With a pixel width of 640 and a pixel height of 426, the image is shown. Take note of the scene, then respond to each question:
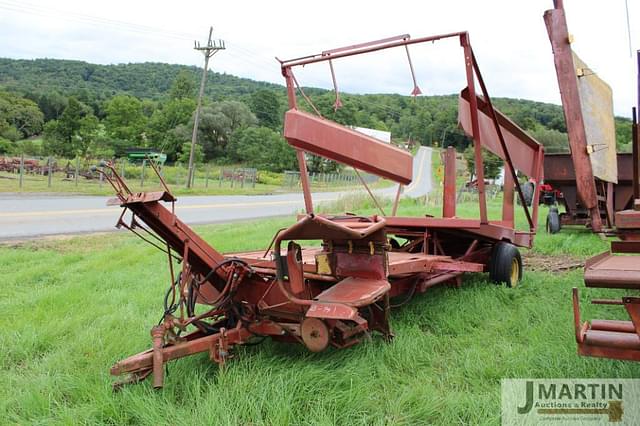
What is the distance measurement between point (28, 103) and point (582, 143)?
66198 millimetres

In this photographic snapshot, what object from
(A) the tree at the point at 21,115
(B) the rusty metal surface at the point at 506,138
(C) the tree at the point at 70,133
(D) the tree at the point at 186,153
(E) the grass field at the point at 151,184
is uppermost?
(A) the tree at the point at 21,115

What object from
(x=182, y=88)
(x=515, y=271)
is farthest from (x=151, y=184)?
(x=182, y=88)

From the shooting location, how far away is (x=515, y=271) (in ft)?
20.0

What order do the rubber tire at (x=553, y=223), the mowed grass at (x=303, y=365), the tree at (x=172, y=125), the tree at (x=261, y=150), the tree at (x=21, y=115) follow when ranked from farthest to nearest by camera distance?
the tree at (x=21, y=115) → the tree at (x=261, y=150) → the tree at (x=172, y=125) → the rubber tire at (x=553, y=223) → the mowed grass at (x=303, y=365)

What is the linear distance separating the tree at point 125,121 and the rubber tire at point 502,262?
164 ft

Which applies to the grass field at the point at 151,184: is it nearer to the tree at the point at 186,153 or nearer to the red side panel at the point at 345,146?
the tree at the point at 186,153

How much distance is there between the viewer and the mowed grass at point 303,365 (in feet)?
9.71

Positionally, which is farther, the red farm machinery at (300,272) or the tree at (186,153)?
the tree at (186,153)

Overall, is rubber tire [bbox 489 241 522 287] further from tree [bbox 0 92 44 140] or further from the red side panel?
tree [bbox 0 92 44 140]

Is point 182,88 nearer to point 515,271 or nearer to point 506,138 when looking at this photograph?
point 506,138

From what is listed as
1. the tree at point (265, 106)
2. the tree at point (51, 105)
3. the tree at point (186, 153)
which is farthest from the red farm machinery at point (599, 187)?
the tree at point (51, 105)

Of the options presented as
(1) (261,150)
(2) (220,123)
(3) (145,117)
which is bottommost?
(1) (261,150)

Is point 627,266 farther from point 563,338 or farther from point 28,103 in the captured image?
point 28,103

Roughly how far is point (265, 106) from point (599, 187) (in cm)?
5750
